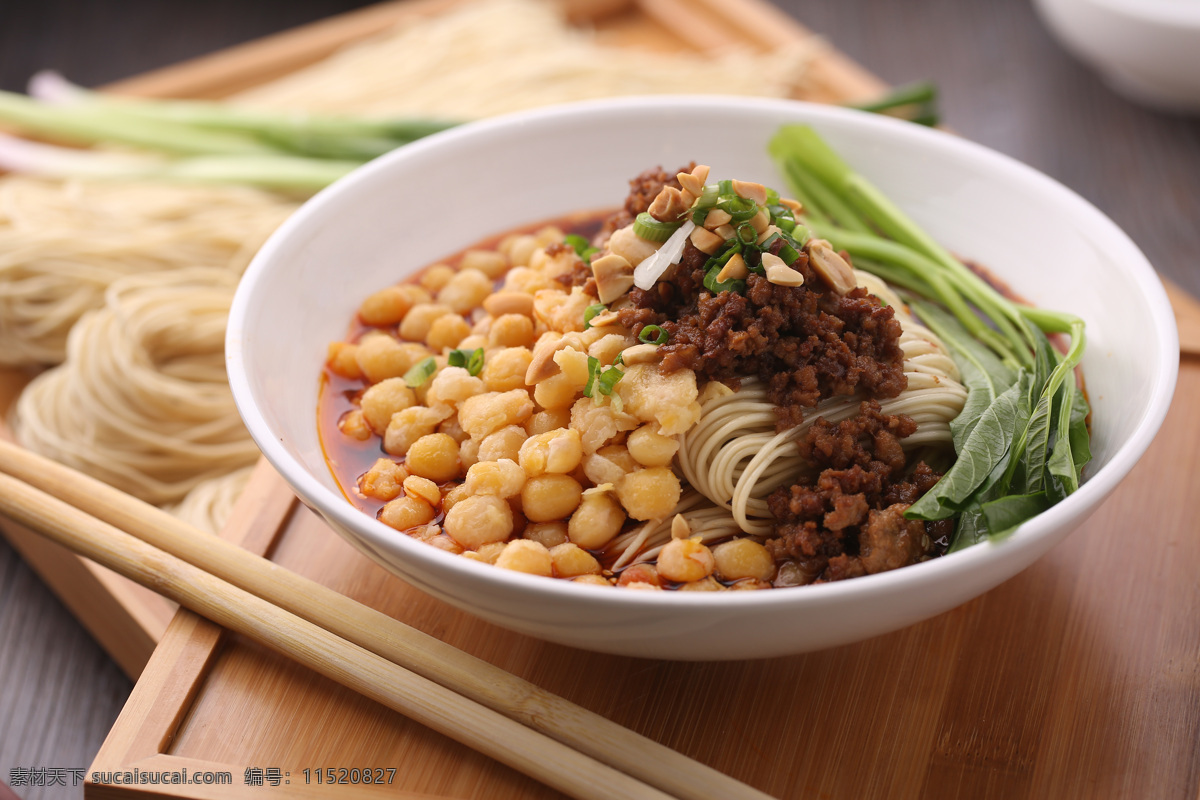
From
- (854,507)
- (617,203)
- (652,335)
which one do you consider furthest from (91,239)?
(854,507)

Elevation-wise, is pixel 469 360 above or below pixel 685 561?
above

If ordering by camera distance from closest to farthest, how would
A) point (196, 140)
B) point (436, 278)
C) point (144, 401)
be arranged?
point (436, 278) < point (144, 401) < point (196, 140)

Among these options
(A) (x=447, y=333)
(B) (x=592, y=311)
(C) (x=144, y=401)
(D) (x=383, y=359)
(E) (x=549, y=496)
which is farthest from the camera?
(C) (x=144, y=401)

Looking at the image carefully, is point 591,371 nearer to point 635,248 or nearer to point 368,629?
point 635,248

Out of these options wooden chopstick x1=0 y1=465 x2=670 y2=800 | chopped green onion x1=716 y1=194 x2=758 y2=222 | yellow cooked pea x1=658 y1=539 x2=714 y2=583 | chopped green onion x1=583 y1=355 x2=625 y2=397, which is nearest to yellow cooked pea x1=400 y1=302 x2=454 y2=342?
chopped green onion x1=583 y1=355 x2=625 y2=397

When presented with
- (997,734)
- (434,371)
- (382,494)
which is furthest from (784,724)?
(434,371)

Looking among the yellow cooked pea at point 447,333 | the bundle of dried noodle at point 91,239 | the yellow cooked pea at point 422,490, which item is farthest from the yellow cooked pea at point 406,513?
the bundle of dried noodle at point 91,239
